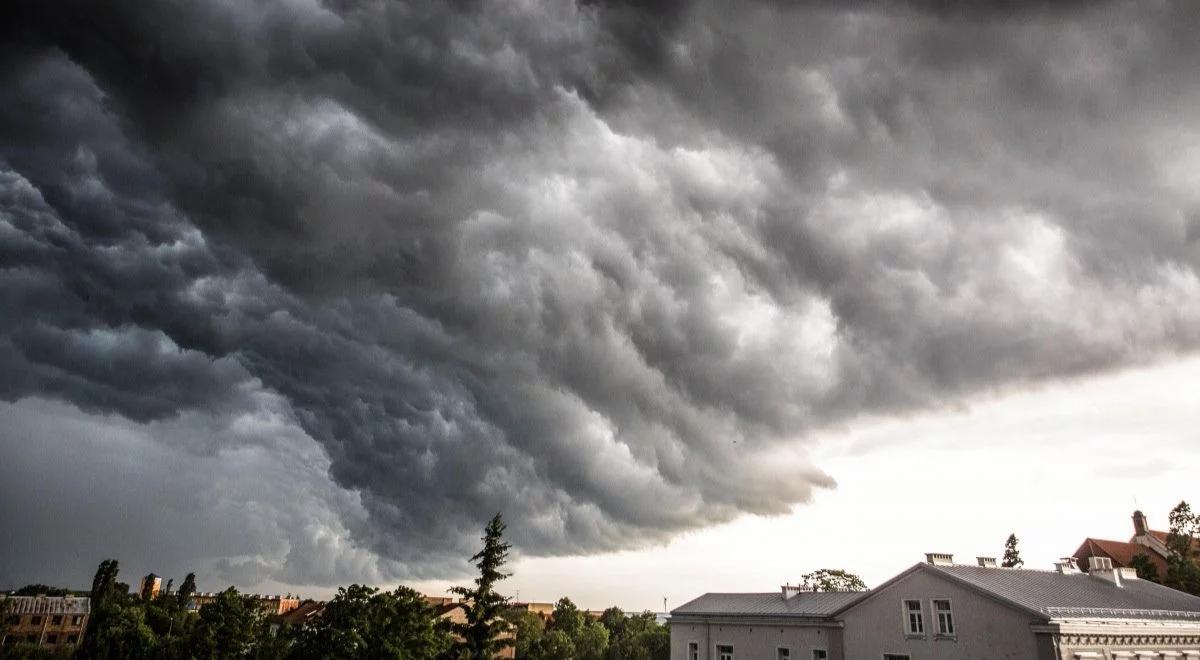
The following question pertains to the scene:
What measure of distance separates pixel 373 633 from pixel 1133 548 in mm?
102711

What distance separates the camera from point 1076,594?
→ 41500 mm

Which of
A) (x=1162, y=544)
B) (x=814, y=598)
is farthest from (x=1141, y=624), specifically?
(x=1162, y=544)

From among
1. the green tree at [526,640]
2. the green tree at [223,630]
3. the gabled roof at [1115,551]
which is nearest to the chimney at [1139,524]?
the gabled roof at [1115,551]

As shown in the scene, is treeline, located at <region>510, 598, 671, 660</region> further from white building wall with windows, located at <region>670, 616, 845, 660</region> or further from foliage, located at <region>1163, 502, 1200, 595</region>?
foliage, located at <region>1163, 502, 1200, 595</region>

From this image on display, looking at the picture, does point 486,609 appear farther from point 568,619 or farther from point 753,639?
point 568,619

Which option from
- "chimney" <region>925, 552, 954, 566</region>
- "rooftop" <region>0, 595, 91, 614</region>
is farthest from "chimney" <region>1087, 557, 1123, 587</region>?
"rooftop" <region>0, 595, 91, 614</region>

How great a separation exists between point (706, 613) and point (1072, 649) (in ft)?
88.6

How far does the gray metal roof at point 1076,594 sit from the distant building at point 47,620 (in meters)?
167

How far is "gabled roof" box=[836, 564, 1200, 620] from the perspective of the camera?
37.3 metres

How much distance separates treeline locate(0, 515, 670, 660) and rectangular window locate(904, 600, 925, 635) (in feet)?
89.4

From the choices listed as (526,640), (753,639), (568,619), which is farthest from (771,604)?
(568,619)

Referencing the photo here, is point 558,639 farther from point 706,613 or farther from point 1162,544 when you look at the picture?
point 1162,544

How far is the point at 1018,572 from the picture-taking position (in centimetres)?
4512

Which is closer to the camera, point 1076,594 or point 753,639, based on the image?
point 1076,594
